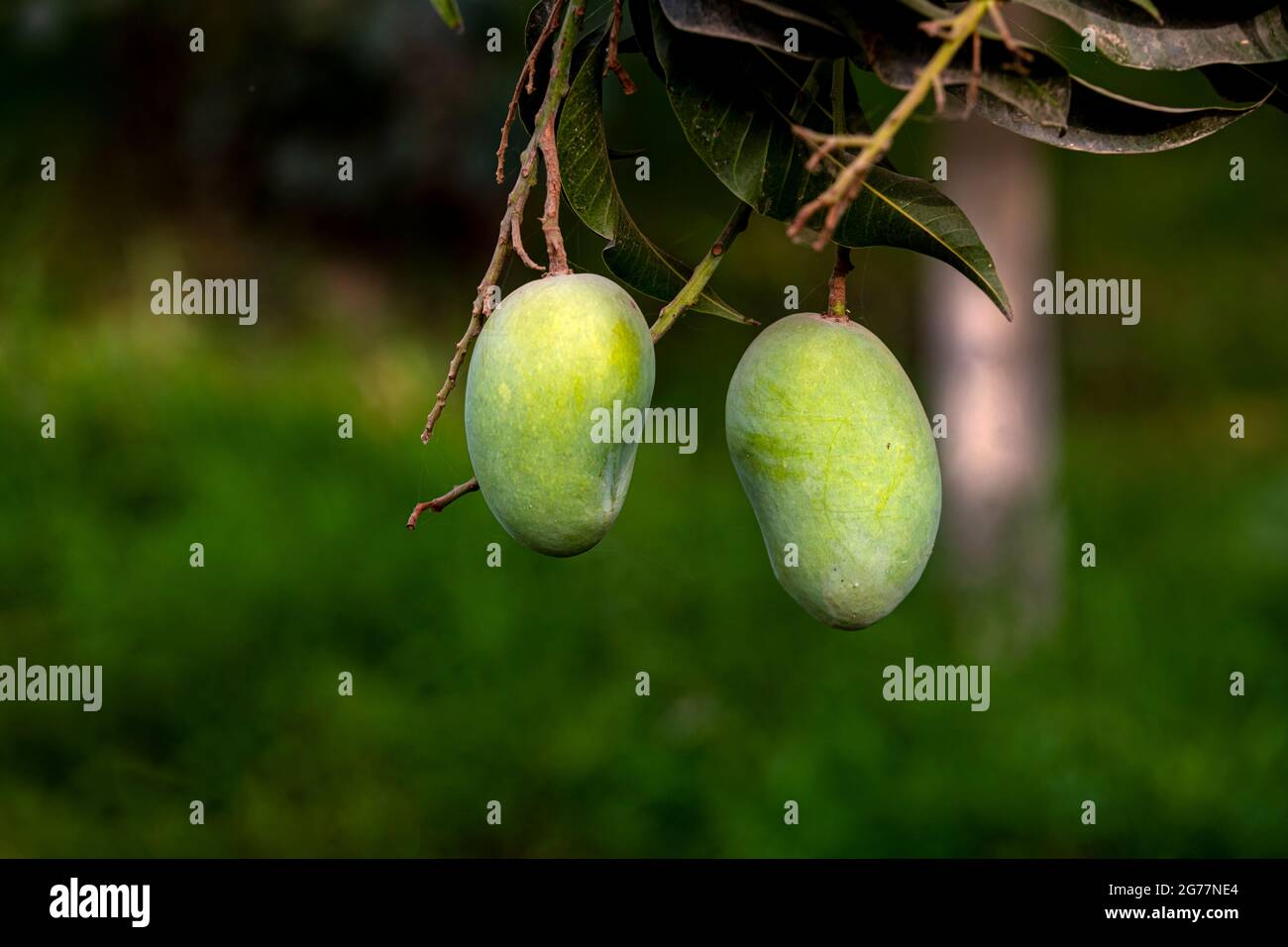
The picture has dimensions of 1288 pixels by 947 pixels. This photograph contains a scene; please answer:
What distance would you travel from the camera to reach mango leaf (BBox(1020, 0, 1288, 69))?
59 cm

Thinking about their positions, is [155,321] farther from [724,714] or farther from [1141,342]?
[1141,342]

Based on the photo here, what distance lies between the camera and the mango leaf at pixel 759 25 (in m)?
0.55

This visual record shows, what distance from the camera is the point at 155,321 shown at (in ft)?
8.52

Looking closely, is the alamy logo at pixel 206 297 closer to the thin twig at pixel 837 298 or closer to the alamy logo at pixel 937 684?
the alamy logo at pixel 937 684

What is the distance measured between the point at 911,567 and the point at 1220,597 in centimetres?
215

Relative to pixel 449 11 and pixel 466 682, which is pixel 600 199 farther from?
pixel 466 682

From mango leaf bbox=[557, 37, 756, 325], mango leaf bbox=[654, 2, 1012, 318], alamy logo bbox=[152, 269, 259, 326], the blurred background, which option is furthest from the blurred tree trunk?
mango leaf bbox=[654, 2, 1012, 318]

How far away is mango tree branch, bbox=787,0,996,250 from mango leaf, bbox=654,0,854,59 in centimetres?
6

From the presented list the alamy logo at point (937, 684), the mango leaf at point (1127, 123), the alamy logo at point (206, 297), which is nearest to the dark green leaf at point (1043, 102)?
the mango leaf at point (1127, 123)

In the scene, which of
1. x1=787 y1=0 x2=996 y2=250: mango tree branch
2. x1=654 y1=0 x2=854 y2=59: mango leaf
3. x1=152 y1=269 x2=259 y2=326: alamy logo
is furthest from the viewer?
x1=152 y1=269 x2=259 y2=326: alamy logo

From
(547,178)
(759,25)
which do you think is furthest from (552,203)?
(759,25)

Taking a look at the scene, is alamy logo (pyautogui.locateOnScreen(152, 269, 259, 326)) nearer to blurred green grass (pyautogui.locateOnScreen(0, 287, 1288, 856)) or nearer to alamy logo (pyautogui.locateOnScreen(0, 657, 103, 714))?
blurred green grass (pyautogui.locateOnScreen(0, 287, 1288, 856))

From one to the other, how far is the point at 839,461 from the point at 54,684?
1.67m

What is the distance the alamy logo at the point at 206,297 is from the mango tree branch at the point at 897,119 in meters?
2.22
